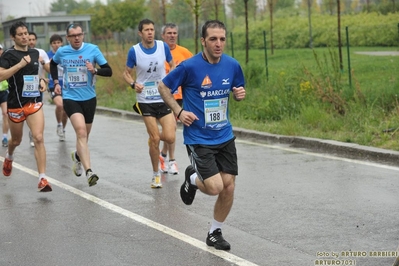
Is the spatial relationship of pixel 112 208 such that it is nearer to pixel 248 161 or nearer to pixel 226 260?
pixel 226 260

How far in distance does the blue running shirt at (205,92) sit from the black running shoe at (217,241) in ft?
2.58

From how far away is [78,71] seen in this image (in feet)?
35.9

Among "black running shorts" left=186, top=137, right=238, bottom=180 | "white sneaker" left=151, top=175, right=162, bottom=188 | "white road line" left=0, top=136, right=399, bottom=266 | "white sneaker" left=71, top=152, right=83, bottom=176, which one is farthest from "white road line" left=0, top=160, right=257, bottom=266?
"white sneaker" left=151, top=175, right=162, bottom=188

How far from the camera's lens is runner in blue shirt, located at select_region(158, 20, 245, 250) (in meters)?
7.27

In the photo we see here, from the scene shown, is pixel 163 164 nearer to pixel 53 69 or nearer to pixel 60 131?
pixel 53 69

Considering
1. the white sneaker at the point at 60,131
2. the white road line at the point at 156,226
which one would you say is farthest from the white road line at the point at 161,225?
the white sneaker at the point at 60,131

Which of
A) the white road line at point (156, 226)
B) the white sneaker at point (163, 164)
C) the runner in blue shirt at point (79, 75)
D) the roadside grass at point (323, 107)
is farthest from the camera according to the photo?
the roadside grass at point (323, 107)

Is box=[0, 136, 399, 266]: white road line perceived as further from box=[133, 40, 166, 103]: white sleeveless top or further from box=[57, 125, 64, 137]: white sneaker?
box=[57, 125, 64, 137]: white sneaker

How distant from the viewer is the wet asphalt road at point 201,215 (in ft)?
23.4

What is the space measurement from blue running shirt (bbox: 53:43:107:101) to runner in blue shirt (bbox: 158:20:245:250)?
3667 mm

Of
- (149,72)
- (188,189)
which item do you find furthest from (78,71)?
(188,189)

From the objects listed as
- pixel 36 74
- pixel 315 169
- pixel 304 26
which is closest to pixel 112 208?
pixel 36 74

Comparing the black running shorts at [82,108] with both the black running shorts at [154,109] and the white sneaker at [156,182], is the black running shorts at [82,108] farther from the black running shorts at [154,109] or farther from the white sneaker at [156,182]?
the white sneaker at [156,182]

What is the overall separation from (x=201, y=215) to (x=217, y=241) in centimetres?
148
